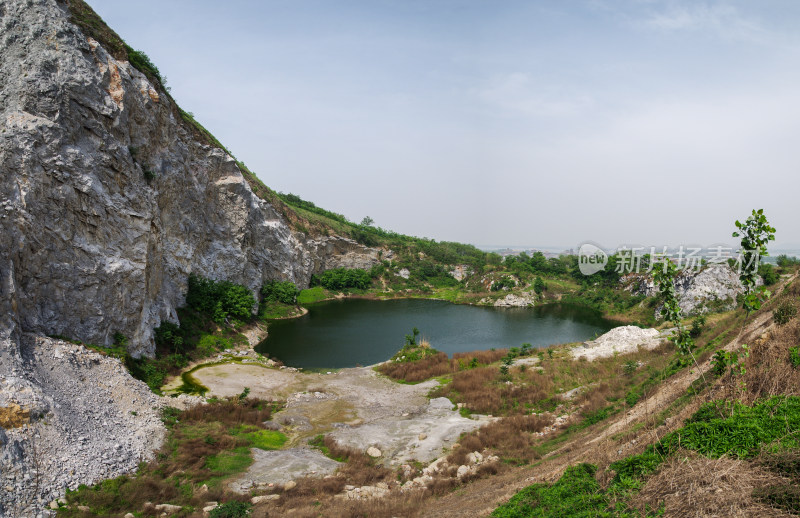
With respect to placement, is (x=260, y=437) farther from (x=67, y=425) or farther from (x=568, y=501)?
(x=568, y=501)

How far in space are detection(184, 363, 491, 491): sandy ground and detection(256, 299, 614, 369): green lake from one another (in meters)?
5.34

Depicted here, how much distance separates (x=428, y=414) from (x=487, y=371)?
621 centimetres

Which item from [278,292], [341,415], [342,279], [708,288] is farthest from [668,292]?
[342,279]

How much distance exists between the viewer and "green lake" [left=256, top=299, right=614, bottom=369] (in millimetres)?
34094

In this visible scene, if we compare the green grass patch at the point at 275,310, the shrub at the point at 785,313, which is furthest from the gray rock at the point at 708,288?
the green grass patch at the point at 275,310

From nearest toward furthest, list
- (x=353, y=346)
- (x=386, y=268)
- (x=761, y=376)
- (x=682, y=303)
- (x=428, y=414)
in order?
(x=761, y=376) → (x=428, y=414) → (x=353, y=346) → (x=682, y=303) → (x=386, y=268)

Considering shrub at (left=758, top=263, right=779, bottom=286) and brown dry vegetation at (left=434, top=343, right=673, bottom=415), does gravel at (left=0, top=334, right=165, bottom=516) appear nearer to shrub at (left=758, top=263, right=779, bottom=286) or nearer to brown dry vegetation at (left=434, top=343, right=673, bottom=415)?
brown dry vegetation at (left=434, top=343, right=673, bottom=415)

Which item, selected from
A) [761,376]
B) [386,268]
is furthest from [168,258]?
[386,268]

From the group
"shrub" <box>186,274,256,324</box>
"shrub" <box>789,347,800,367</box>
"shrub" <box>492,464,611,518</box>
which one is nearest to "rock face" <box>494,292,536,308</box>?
"shrub" <box>186,274,256,324</box>

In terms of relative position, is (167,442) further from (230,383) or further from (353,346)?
(353,346)

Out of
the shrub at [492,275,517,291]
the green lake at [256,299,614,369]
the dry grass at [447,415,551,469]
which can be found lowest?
the green lake at [256,299,614,369]

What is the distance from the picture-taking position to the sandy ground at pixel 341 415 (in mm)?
14641

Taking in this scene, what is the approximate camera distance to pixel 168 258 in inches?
1216

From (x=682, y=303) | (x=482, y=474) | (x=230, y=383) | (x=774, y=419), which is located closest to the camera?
(x=774, y=419)
